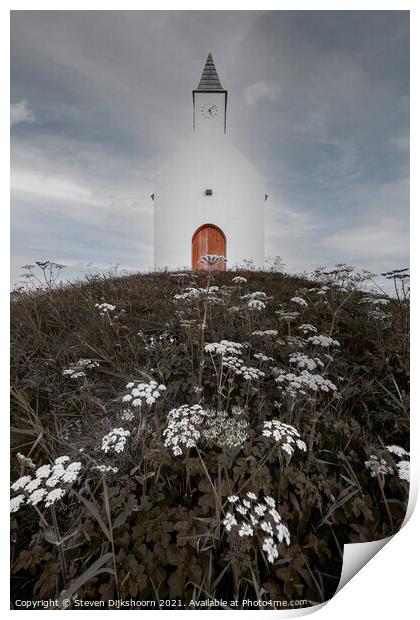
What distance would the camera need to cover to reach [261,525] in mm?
825

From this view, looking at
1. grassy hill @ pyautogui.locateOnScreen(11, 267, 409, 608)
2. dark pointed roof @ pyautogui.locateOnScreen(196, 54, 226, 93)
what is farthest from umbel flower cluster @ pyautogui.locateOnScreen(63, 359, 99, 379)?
dark pointed roof @ pyautogui.locateOnScreen(196, 54, 226, 93)

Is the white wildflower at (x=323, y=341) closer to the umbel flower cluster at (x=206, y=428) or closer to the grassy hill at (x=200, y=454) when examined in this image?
the grassy hill at (x=200, y=454)

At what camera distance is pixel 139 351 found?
4.85 ft

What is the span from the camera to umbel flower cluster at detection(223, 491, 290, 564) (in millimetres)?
815

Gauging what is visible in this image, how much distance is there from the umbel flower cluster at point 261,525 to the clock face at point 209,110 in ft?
6.85

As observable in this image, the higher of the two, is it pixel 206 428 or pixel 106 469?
pixel 206 428

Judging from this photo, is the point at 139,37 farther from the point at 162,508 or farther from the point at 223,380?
the point at 162,508

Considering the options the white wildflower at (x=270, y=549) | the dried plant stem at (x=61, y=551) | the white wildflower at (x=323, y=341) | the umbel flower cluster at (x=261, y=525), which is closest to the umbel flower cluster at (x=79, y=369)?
the dried plant stem at (x=61, y=551)

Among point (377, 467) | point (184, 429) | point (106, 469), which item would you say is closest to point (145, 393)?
point (184, 429)

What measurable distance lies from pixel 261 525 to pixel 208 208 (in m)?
2.70

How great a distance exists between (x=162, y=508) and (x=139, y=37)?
83.7 inches

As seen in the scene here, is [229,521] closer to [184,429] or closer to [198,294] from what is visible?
[184,429]

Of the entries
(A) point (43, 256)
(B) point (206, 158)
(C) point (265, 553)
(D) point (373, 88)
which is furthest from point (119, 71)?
(C) point (265, 553)

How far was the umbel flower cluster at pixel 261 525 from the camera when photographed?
815mm
